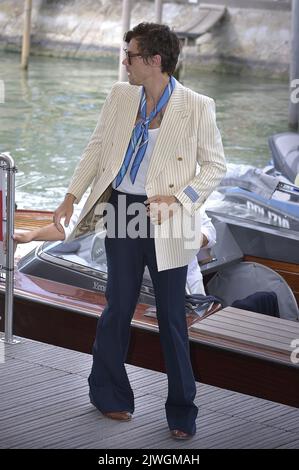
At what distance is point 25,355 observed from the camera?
364cm

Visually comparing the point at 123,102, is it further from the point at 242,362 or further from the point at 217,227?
the point at 217,227

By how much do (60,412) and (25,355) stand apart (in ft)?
1.56

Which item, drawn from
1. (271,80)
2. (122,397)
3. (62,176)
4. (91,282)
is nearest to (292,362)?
(122,397)

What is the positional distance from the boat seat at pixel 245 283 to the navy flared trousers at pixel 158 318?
147 centimetres

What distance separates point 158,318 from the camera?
3006 millimetres

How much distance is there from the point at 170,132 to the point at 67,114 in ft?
37.6

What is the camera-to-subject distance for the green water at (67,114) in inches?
423

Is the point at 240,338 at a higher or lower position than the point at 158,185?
lower

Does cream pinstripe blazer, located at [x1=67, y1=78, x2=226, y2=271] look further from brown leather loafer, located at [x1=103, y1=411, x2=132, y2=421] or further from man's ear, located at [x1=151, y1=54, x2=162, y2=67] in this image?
brown leather loafer, located at [x1=103, y1=411, x2=132, y2=421]

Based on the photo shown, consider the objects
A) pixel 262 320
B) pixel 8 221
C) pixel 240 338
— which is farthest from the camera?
pixel 262 320

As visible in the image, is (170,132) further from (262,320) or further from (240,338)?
(262,320)

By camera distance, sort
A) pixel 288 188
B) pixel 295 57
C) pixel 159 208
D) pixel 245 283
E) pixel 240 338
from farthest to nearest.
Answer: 1. pixel 295 57
2. pixel 288 188
3. pixel 245 283
4. pixel 240 338
5. pixel 159 208

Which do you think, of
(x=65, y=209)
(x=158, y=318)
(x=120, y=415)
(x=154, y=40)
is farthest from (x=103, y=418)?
(x=154, y=40)

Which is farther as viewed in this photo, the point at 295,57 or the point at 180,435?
the point at 295,57
